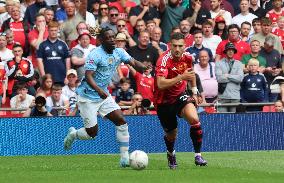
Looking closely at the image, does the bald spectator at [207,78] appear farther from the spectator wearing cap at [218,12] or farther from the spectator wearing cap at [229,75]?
the spectator wearing cap at [218,12]

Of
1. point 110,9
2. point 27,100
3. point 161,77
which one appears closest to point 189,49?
point 110,9

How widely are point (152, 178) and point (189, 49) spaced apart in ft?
34.6

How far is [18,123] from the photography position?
70.7 ft

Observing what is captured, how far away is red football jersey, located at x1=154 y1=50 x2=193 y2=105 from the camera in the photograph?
1602cm

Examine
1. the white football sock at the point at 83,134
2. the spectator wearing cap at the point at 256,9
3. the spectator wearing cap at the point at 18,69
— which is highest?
the spectator wearing cap at the point at 256,9

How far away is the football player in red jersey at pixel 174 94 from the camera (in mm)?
15945

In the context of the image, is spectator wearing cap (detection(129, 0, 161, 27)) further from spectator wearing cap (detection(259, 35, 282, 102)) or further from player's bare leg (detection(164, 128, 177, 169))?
player's bare leg (detection(164, 128, 177, 169))

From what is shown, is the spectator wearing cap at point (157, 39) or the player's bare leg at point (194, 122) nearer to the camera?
the player's bare leg at point (194, 122)

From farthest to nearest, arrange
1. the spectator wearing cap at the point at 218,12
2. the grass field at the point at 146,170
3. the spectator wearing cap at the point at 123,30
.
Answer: the spectator wearing cap at the point at 218,12, the spectator wearing cap at the point at 123,30, the grass field at the point at 146,170

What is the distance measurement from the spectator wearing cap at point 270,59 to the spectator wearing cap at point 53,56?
16.9 ft

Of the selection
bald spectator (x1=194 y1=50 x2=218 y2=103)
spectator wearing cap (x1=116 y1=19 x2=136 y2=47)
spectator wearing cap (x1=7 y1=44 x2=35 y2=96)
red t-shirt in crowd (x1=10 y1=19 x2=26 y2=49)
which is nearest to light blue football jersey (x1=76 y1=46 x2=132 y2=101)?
spectator wearing cap (x1=7 y1=44 x2=35 y2=96)

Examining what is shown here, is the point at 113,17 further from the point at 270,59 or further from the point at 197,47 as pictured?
the point at 270,59

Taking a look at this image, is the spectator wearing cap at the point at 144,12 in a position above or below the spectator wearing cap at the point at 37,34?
above

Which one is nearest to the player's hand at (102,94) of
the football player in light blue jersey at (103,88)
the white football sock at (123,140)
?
the football player in light blue jersey at (103,88)
